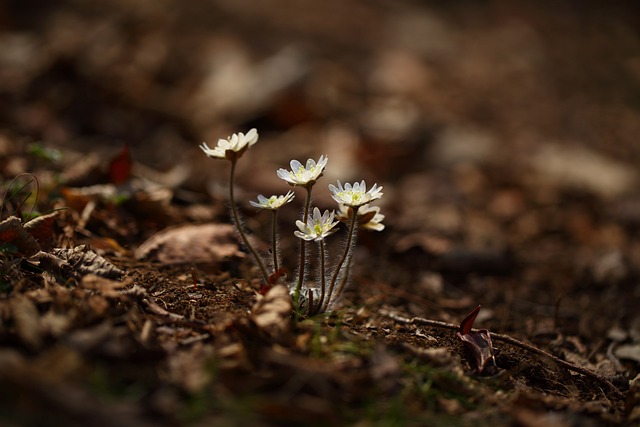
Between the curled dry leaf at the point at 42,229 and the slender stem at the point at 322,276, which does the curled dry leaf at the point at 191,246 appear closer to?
the curled dry leaf at the point at 42,229

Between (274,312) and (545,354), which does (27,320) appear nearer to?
(274,312)

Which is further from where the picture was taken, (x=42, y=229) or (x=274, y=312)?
(x=42, y=229)

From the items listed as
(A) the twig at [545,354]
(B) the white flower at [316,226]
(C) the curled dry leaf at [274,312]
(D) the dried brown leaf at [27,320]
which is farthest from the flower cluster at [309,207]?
(D) the dried brown leaf at [27,320]

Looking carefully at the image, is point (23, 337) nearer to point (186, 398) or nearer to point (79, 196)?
point (186, 398)

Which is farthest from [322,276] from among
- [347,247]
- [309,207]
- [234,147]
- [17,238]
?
[17,238]

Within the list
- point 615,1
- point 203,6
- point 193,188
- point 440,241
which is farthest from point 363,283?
point 615,1

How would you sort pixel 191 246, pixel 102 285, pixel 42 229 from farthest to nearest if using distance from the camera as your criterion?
1. pixel 191 246
2. pixel 42 229
3. pixel 102 285
